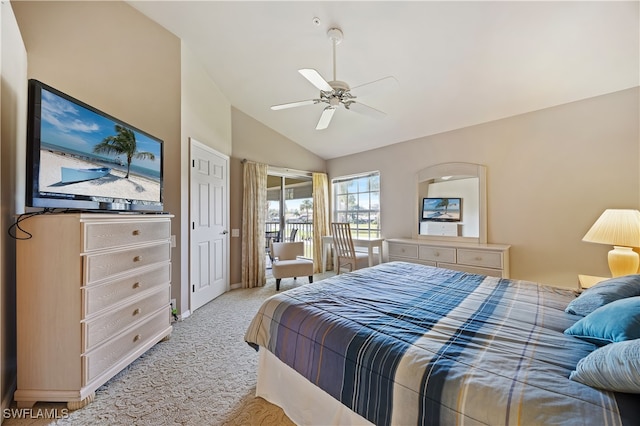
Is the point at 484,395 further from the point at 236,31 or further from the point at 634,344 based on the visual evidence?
the point at 236,31

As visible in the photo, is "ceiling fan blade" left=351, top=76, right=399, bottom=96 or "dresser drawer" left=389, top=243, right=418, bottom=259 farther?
→ "dresser drawer" left=389, top=243, right=418, bottom=259

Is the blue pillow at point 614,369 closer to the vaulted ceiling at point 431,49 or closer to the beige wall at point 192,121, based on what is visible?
→ the vaulted ceiling at point 431,49

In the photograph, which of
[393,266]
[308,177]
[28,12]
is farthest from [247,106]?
[393,266]

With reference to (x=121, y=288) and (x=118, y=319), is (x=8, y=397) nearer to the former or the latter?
(x=118, y=319)

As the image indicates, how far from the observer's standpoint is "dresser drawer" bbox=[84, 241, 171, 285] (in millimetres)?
1614

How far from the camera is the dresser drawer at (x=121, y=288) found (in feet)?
5.26

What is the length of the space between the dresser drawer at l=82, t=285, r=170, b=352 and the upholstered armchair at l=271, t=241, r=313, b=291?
71.4 inches

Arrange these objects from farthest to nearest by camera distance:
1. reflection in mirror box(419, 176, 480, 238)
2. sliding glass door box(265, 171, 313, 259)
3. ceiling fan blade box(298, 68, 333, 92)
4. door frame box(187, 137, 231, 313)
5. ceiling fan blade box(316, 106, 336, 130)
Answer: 1. sliding glass door box(265, 171, 313, 259)
2. reflection in mirror box(419, 176, 480, 238)
3. door frame box(187, 137, 231, 313)
4. ceiling fan blade box(316, 106, 336, 130)
5. ceiling fan blade box(298, 68, 333, 92)

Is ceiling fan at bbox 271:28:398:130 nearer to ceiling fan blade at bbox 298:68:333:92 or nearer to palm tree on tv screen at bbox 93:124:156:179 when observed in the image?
ceiling fan blade at bbox 298:68:333:92

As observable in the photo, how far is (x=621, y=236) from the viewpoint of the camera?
2.11 meters

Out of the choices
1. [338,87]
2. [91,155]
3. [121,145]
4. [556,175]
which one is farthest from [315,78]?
[556,175]

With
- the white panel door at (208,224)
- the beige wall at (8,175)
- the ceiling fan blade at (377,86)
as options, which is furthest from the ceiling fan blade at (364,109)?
the beige wall at (8,175)

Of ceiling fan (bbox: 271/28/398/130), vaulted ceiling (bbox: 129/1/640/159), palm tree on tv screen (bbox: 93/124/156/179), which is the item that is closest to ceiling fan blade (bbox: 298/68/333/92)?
ceiling fan (bbox: 271/28/398/130)

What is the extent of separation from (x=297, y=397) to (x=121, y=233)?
163 centimetres
